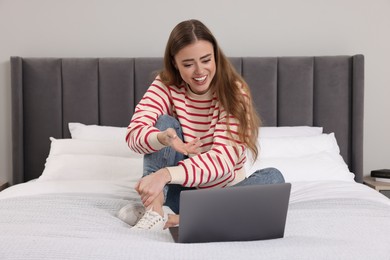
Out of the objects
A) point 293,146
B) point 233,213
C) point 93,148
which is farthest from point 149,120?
point 293,146

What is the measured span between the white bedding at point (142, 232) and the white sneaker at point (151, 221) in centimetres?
4

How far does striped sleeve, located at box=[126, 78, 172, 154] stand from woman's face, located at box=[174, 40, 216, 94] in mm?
133

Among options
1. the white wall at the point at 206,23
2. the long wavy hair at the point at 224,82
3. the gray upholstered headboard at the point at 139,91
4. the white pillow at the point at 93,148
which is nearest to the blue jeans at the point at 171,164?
the long wavy hair at the point at 224,82

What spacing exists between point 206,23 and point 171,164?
155 cm

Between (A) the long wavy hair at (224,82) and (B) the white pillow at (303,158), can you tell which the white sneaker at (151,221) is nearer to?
(A) the long wavy hair at (224,82)

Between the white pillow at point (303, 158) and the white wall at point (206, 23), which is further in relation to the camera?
the white wall at point (206, 23)

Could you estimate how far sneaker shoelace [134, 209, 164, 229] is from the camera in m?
1.79

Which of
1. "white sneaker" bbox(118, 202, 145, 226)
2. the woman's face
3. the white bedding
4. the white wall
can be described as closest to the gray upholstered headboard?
the white wall

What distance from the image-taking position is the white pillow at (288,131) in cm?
310

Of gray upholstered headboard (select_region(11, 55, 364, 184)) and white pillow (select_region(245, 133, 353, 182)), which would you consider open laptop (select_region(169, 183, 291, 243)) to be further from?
gray upholstered headboard (select_region(11, 55, 364, 184))

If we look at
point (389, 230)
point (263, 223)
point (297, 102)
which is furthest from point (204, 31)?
point (297, 102)

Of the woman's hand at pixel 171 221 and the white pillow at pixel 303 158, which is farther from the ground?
the white pillow at pixel 303 158

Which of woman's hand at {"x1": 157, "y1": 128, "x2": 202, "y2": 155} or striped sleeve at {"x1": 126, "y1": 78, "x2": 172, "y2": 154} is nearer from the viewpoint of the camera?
woman's hand at {"x1": 157, "y1": 128, "x2": 202, "y2": 155}

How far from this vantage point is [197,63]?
2012 millimetres
